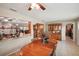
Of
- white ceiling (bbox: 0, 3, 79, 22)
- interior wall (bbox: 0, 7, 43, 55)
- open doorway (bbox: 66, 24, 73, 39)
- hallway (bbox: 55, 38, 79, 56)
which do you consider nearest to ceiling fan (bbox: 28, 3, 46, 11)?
white ceiling (bbox: 0, 3, 79, 22)

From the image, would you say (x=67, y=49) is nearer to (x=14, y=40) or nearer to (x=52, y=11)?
(x=52, y=11)

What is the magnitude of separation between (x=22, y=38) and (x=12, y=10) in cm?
51

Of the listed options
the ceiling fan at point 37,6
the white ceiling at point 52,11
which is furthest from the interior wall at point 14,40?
the ceiling fan at point 37,6

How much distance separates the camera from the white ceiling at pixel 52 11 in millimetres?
1967

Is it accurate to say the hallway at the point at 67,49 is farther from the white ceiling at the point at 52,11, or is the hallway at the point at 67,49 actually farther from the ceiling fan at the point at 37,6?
the ceiling fan at the point at 37,6

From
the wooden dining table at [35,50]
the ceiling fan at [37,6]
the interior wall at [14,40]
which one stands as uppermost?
the ceiling fan at [37,6]

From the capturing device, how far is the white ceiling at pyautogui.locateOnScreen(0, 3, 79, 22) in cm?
197

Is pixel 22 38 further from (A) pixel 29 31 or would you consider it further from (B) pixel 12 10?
(B) pixel 12 10

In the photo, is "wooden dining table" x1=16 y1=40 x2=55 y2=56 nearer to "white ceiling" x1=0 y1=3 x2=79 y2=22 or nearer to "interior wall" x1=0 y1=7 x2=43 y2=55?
"interior wall" x1=0 y1=7 x2=43 y2=55

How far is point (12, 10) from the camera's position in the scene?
1918mm

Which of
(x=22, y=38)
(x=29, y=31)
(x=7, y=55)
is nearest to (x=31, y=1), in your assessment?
(x=29, y=31)

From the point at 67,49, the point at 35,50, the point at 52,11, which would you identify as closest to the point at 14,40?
the point at 35,50

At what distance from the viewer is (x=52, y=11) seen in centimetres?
201

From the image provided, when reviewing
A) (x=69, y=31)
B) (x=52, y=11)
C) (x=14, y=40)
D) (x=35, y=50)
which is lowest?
(x=35, y=50)
